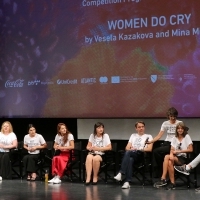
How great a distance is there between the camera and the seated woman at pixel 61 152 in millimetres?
9203

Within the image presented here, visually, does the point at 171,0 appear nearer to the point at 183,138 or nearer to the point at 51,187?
the point at 183,138

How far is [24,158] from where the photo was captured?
376 inches

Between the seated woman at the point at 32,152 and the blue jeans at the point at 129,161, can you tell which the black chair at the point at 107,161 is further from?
the seated woman at the point at 32,152

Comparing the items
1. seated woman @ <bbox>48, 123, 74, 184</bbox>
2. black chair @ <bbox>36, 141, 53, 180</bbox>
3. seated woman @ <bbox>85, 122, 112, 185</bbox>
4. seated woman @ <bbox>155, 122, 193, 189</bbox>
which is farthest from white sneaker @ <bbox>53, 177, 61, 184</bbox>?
seated woman @ <bbox>155, 122, 193, 189</bbox>

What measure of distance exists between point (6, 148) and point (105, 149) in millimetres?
1758

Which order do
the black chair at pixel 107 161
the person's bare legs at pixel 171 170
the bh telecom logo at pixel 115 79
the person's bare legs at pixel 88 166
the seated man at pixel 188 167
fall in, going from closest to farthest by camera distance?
the seated man at pixel 188 167 < the person's bare legs at pixel 171 170 < the person's bare legs at pixel 88 166 < the black chair at pixel 107 161 < the bh telecom logo at pixel 115 79

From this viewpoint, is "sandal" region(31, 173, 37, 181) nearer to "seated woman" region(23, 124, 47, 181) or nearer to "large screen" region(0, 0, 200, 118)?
"seated woman" region(23, 124, 47, 181)

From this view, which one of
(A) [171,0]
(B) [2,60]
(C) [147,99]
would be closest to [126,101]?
(C) [147,99]

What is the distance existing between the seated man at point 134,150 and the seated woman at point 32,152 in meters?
1.53

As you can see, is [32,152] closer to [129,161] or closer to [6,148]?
[6,148]

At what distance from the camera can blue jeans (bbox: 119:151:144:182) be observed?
8493 millimetres

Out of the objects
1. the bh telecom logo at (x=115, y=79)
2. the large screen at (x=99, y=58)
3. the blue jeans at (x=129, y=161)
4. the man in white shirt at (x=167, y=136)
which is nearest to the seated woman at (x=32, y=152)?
the large screen at (x=99, y=58)

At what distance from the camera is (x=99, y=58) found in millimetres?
9656

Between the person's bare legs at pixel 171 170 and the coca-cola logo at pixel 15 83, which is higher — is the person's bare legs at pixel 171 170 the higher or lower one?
the lower one
